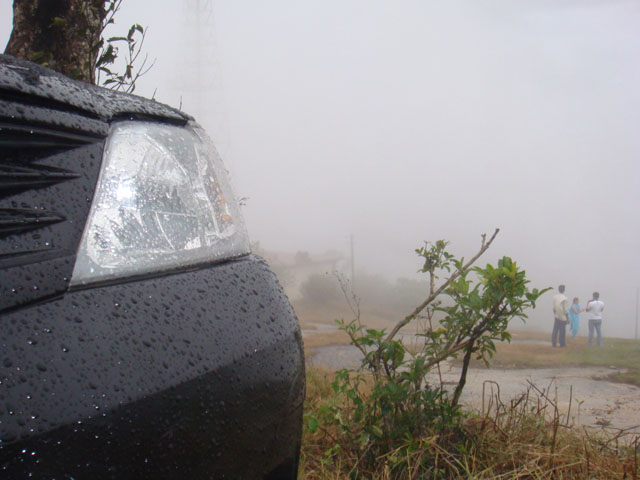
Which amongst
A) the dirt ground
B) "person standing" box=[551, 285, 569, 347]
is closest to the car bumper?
the dirt ground

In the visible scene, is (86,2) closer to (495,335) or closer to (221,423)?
(495,335)

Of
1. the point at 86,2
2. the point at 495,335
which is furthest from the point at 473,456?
the point at 86,2

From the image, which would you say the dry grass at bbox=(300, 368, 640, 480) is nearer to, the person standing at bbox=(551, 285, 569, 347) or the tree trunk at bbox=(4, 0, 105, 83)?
the tree trunk at bbox=(4, 0, 105, 83)

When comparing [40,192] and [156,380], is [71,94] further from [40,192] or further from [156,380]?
[156,380]

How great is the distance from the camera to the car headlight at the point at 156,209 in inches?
33.5

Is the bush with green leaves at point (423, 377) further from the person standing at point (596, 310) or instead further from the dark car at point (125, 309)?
the person standing at point (596, 310)

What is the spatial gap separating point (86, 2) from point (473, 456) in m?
3.23

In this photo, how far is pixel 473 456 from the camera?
6.94 feet

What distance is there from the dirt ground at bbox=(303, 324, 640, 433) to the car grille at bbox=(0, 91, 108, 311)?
2.10 metres

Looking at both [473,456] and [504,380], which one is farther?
[504,380]

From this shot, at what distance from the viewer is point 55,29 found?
3.40 m

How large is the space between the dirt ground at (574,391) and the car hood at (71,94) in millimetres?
1999

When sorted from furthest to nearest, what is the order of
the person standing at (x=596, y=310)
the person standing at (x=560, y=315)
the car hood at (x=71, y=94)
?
the person standing at (x=596, y=310)
the person standing at (x=560, y=315)
the car hood at (x=71, y=94)

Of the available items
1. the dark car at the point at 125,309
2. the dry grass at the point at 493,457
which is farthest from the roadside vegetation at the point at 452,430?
the dark car at the point at 125,309
